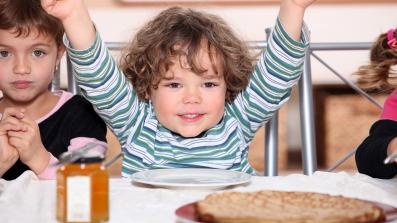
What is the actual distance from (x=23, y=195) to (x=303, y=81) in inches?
39.9

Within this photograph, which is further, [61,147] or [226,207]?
[61,147]

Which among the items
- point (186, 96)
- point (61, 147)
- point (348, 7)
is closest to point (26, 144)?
point (61, 147)

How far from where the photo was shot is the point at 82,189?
2.94ft

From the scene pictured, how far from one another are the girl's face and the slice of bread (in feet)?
2.78

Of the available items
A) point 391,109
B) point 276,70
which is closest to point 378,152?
point 391,109

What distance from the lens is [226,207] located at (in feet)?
2.97

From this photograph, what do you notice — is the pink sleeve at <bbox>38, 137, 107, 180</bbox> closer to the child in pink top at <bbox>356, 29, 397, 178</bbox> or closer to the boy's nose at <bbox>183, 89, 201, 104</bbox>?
the boy's nose at <bbox>183, 89, 201, 104</bbox>

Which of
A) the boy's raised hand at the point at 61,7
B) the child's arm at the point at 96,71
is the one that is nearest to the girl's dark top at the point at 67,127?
the child's arm at the point at 96,71

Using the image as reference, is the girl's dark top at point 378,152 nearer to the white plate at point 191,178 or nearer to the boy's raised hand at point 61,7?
the white plate at point 191,178

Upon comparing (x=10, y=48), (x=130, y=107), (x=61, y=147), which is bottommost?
(x=61, y=147)

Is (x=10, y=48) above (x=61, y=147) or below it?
→ above

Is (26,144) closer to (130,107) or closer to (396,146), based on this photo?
(130,107)

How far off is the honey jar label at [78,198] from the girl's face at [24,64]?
0.83m

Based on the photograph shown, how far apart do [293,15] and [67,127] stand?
2.06 ft
